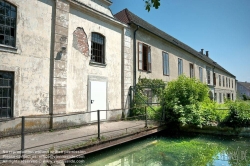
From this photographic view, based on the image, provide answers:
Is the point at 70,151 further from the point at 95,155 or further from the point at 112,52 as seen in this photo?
the point at 112,52

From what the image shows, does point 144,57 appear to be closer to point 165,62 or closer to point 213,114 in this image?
point 165,62

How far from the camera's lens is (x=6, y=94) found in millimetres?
6441

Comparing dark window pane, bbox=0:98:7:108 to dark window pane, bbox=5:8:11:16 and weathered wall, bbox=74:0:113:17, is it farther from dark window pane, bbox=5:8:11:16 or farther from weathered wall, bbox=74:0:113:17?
weathered wall, bbox=74:0:113:17

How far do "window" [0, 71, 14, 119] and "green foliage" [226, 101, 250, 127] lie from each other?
9.74 meters

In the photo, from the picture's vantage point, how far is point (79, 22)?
894cm

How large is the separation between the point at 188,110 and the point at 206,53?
3149 cm

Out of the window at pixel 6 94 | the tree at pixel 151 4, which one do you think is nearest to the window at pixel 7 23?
the window at pixel 6 94

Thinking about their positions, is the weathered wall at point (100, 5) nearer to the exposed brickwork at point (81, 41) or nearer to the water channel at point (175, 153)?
the exposed brickwork at point (81, 41)

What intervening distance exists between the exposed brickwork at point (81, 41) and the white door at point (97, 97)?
5.37ft

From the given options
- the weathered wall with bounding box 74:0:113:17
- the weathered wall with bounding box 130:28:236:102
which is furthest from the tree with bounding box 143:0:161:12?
the weathered wall with bounding box 130:28:236:102

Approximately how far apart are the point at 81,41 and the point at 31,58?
2.62m

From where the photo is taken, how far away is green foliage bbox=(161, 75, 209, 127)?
9.15 meters

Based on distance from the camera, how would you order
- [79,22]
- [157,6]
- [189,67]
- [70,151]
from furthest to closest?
[189,67] → [79,22] → [70,151] → [157,6]

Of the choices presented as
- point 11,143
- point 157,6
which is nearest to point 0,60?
point 11,143
